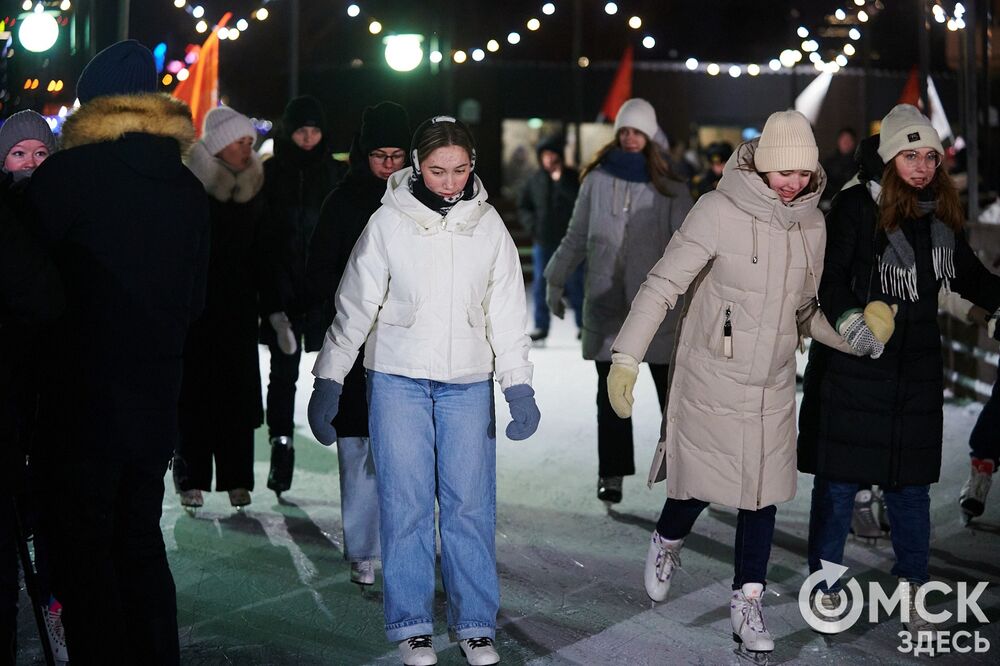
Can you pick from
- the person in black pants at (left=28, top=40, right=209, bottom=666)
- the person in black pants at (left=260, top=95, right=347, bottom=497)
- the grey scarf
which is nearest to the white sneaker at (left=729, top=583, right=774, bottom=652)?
the grey scarf

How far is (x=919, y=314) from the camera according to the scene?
16.6 feet

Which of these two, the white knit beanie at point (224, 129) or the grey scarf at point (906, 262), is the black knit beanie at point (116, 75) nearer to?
the white knit beanie at point (224, 129)

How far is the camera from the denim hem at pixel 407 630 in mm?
4508

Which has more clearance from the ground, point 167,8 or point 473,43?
point 473,43

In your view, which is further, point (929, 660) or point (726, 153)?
point (726, 153)

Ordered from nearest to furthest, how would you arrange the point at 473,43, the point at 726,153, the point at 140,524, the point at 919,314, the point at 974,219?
1. the point at 140,524
2. the point at 919,314
3. the point at 974,219
4. the point at 726,153
5. the point at 473,43

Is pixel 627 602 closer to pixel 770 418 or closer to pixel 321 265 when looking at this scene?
pixel 770 418

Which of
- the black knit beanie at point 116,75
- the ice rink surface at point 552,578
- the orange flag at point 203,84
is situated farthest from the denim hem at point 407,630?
the orange flag at point 203,84

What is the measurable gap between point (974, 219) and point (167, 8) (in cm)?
617

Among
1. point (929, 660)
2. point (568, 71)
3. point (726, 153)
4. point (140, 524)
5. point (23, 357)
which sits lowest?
point (929, 660)

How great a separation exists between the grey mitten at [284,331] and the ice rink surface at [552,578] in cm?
79

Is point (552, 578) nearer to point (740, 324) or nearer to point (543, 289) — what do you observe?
point (740, 324)

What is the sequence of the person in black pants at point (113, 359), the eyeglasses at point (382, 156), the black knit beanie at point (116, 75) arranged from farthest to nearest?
the eyeglasses at point (382, 156), the black knit beanie at point (116, 75), the person in black pants at point (113, 359)

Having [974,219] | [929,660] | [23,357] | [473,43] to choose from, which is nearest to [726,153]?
[974,219]
